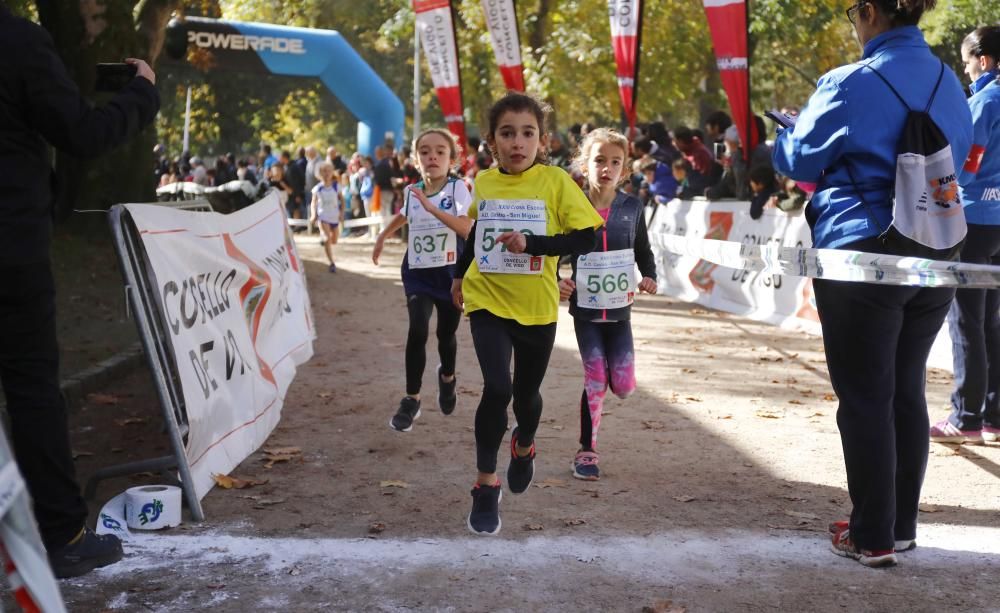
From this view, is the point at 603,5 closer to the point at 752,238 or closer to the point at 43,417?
the point at 752,238

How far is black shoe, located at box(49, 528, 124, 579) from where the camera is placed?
442 centimetres

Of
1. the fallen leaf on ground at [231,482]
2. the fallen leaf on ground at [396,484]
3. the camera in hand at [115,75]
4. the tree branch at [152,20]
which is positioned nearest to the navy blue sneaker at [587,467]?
the fallen leaf on ground at [396,484]

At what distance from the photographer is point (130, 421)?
25.0ft

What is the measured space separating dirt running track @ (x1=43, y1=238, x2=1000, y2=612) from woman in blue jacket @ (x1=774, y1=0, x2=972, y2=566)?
396 mm

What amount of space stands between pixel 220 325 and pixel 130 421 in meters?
1.48

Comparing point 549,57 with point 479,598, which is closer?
point 479,598

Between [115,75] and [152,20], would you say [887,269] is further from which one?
[152,20]

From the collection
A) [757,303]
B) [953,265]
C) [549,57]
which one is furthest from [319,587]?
[549,57]

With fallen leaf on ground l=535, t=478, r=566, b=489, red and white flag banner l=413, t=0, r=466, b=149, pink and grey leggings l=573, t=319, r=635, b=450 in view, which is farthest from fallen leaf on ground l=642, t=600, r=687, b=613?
red and white flag banner l=413, t=0, r=466, b=149

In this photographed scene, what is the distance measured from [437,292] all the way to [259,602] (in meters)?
3.49

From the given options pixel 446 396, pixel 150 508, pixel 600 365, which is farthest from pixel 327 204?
pixel 150 508

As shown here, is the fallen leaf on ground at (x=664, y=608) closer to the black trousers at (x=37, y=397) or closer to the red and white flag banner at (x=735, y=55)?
the black trousers at (x=37, y=397)

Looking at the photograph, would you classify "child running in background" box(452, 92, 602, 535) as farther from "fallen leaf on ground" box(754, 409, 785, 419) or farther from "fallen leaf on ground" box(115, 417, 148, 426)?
"fallen leaf on ground" box(115, 417, 148, 426)

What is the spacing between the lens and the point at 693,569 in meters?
4.60
